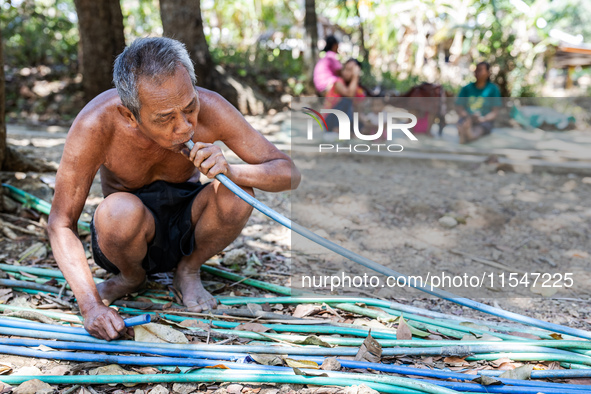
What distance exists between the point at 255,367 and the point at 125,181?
1.01 m

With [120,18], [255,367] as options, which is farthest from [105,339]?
[120,18]

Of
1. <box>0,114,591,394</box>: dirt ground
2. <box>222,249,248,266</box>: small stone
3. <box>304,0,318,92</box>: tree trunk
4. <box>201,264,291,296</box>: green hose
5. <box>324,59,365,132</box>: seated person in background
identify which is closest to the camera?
<box>201,264,291,296</box>: green hose

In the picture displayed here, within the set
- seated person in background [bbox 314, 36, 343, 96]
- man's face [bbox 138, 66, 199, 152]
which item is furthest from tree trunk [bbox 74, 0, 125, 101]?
man's face [bbox 138, 66, 199, 152]

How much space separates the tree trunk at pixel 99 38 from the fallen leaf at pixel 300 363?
17.2 feet

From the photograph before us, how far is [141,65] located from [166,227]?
0.79 m

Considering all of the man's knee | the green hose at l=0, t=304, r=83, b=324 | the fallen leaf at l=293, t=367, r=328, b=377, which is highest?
the man's knee

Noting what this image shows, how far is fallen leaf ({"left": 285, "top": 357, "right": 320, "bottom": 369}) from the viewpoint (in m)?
1.71

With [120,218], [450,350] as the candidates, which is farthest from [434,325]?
[120,218]

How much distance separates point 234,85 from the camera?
681 centimetres

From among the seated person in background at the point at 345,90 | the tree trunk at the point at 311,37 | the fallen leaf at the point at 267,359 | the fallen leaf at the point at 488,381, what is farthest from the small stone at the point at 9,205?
the tree trunk at the point at 311,37

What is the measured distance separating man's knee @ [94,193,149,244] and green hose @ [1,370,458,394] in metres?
0.55

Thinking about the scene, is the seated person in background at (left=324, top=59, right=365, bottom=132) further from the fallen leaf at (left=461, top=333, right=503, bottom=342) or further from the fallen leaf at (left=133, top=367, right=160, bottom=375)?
the fallen leaf at (left=133, top=367, right=160, bottom=375)

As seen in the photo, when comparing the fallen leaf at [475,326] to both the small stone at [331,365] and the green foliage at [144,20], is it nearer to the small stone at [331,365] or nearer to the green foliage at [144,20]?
the small stone at [331,365]

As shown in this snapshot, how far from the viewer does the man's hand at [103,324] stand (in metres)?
1.77
